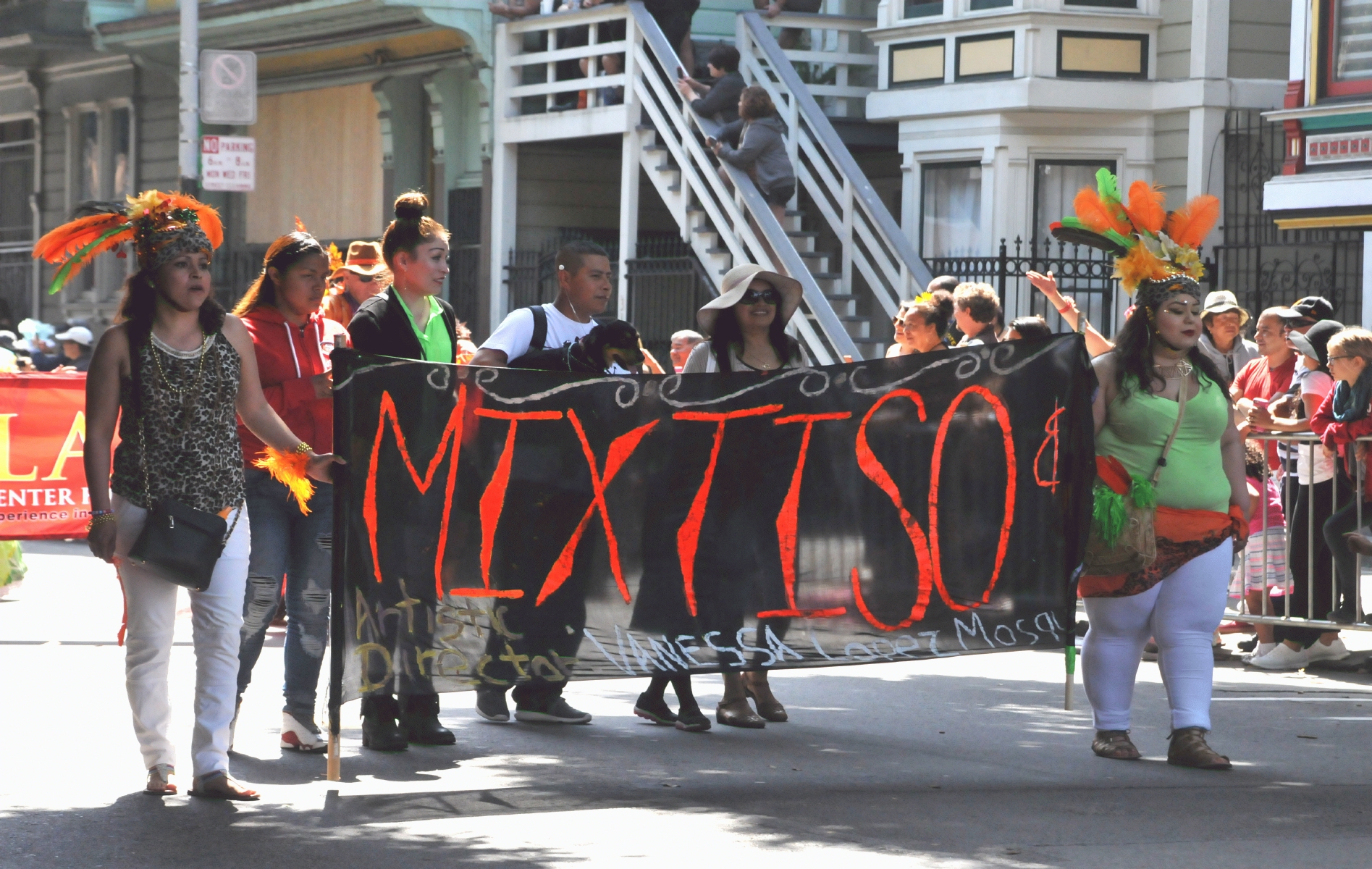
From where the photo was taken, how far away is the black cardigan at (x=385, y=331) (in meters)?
7.40

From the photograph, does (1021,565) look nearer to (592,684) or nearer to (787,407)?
(787,407)

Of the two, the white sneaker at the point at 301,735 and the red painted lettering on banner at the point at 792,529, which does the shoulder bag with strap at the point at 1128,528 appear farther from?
the white sneaker at the point at 301,735

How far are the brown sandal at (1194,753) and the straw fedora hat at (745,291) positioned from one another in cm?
224

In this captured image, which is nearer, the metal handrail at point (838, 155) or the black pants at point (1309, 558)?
the black pants at point (1309, 558)

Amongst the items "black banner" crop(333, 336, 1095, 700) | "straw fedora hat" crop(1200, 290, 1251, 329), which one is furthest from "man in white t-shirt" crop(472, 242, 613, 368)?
"straw fedora hat" crop(1200, 290, 1251, 329)

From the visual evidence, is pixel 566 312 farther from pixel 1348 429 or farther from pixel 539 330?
pixel 1348 429

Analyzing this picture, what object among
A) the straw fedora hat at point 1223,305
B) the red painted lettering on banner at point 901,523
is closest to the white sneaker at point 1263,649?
the straw fedora hat at point 1223,305

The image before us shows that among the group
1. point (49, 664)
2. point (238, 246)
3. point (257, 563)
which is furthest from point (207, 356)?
point (238, 246)

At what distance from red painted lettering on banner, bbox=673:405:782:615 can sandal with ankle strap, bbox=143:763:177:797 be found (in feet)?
6.01

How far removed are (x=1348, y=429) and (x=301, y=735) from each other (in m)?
5.24

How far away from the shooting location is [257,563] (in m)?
7.19

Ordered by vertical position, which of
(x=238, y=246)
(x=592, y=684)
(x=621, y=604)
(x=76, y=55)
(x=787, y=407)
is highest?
(x=76, y=55)

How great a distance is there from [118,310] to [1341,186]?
503 inches

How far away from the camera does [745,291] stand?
→ 804 cm
